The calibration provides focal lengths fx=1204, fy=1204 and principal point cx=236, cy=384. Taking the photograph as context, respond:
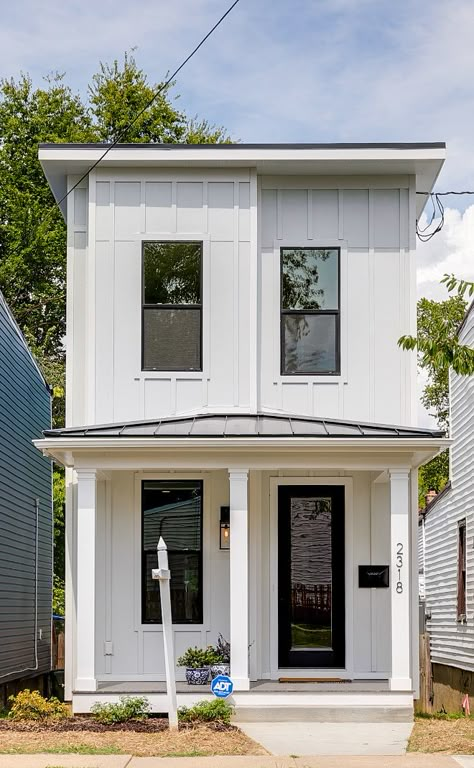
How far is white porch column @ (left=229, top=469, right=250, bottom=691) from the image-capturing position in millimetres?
13375

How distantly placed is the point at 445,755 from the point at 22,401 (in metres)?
10.4

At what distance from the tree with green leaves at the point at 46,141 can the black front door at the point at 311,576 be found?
57.0 ft

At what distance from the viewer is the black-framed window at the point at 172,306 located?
1526 centimetres

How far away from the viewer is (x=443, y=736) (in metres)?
11.8

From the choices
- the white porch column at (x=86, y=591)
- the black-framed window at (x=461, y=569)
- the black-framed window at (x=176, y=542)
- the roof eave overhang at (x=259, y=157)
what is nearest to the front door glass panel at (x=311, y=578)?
the black-framed window at (x=176, y=542)

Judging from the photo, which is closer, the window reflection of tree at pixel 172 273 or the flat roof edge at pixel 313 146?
the flat roof edge at pixel 313 146

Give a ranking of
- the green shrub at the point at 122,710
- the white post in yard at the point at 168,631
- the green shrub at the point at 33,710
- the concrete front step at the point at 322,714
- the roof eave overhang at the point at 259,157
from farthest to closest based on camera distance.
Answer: the roof eave overhang at the point at 259,157 → the concrete front step at the point at 322,714 → the green shrub at the point at 33,710 → the green shrub at the point at 122,710 → the white post in yard at the point at 168,631

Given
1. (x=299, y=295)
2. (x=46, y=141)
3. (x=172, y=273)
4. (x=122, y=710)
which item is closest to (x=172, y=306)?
(x=172, y=273)

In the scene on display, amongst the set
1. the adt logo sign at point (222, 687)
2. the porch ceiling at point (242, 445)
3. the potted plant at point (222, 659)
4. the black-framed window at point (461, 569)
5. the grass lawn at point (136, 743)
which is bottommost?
the grass lawn at point (136, 743)

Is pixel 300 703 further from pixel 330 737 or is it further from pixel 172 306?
pixel 172 306

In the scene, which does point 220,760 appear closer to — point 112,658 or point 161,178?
point 112,658

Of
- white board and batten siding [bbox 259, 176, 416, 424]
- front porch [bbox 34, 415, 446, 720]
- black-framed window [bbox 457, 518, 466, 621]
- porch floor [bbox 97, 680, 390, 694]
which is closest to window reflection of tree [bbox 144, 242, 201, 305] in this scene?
white board and batten siding [bbox 259, 176, 416, 424]

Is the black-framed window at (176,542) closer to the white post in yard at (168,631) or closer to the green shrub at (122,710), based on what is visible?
the green shrub at (122,710)

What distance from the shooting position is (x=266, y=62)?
46.4 feet
